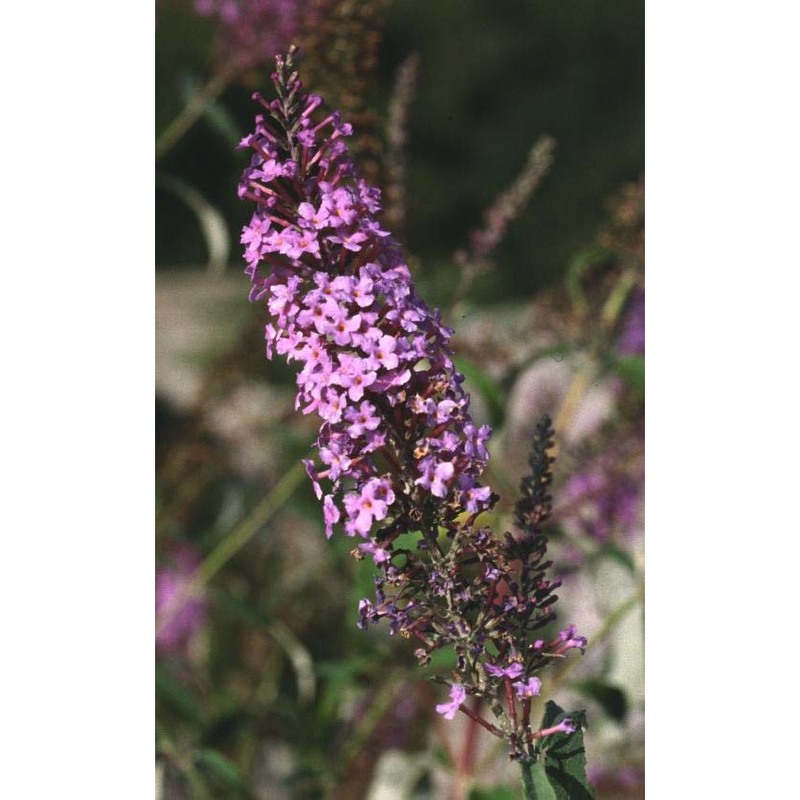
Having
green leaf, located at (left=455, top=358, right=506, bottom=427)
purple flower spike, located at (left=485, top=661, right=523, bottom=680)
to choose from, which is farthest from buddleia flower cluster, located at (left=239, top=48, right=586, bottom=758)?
green leaf, located at (left=455, top=358, right=506, bottom=427)

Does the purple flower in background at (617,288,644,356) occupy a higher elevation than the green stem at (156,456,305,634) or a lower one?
higher

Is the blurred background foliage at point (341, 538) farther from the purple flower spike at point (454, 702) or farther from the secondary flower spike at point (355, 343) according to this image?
the purple flower spike at point (454, 702)

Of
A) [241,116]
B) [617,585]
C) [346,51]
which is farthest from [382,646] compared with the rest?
[241,116]

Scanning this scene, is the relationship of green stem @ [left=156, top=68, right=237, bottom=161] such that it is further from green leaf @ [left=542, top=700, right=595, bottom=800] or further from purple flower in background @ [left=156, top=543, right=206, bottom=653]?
green leaf @ [left=542, top=700, right=595, bottom=800]

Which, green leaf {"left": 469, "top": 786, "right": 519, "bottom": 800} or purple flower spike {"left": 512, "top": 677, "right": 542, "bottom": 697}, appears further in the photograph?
green leaf {"left": 469, "top": 786, "right": 519, "bottom": 800}

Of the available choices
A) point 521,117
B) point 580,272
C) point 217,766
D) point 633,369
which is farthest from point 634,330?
point 521,117

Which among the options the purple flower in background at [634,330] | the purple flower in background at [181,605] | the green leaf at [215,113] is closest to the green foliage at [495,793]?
the purple flower in background at [634,330]
